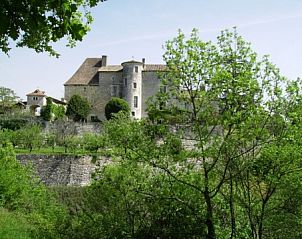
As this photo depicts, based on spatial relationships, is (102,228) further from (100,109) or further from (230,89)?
(100,109)

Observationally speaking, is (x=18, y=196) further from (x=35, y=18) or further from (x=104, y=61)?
(x=104, y=61)

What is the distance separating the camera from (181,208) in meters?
10.2

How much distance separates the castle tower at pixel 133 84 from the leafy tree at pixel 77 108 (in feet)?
13.9

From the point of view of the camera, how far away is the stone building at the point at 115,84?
46.0m

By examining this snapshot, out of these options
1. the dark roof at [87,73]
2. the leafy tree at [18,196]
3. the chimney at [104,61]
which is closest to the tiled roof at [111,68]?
the chimney at [104,61]

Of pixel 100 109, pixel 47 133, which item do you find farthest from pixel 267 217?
pixel 100 109

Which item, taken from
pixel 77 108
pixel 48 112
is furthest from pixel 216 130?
pixel 77 108

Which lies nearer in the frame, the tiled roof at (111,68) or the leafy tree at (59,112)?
the leafy tree at (59,112)

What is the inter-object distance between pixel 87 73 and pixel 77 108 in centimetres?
679

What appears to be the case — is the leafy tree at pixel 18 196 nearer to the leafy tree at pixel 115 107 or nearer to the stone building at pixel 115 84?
the leafy tree at pixel 115 107

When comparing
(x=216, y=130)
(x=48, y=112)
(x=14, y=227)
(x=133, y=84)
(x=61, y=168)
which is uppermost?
(x=133, y=84)

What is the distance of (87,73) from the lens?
163 feet

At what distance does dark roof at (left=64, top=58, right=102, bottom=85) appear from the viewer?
4873 cm

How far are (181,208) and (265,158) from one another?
2.40 meters
